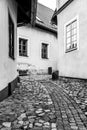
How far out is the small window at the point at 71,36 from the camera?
752 centimetres

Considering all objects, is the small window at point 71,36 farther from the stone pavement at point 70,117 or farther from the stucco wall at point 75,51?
the stone pavement at point 70,117

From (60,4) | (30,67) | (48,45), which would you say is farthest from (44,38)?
(60,4)

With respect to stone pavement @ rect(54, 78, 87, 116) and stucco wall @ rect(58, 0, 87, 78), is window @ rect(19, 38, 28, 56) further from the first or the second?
stone pavement @ rect(54, 78, 87, 116)

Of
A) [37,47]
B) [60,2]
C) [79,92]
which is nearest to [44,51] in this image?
[37,47]

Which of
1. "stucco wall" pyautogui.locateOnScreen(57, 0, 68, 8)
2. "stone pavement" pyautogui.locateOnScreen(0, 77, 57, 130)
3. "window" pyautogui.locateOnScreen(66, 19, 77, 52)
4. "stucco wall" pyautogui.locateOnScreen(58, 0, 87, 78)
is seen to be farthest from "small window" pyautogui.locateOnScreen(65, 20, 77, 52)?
"stone pavement" pyautogui.locateOnScreen(0, 77, 57, 130)

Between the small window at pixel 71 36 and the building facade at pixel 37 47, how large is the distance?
197 inches

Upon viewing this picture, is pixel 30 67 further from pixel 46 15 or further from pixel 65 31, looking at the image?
pixel 46 15

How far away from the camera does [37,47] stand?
529 inches

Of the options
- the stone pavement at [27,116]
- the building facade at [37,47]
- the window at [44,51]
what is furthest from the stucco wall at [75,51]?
the window at [44,51]

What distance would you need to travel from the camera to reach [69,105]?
336cm

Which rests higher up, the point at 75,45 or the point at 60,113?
the point at 75,45

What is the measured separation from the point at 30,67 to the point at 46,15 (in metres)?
6.89

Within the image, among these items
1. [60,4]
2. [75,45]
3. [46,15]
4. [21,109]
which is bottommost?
[21,109]

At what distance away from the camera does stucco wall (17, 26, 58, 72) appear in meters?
12.5
